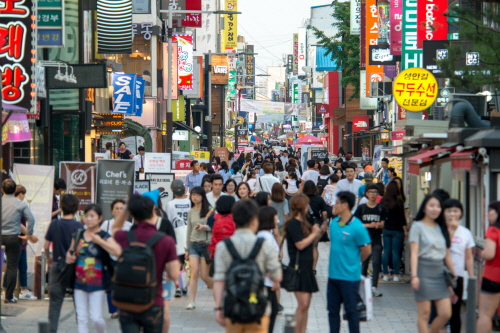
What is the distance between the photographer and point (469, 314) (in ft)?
22.8

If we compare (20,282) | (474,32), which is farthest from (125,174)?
(474,32)

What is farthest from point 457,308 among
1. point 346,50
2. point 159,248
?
point 346,50

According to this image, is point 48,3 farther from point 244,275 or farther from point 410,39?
point 410,39

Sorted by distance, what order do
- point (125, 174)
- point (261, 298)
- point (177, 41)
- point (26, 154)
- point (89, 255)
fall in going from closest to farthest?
1. point (261, 298)
2. point (89, 255)
3. point (125, 174)
4. point (26, 154)
5. point (177, 41)

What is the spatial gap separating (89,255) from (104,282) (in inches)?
11.5

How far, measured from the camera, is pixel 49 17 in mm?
16094

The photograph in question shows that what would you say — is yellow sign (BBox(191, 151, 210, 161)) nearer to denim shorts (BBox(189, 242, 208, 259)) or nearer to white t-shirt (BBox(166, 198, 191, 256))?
white t-shirt (BBox(166, 198, 191, 256))

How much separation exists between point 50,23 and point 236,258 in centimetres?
1107

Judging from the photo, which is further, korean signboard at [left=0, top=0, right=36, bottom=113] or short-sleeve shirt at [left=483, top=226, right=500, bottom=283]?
korean signboard at [left=0, top=0, right=36, bottom=113]

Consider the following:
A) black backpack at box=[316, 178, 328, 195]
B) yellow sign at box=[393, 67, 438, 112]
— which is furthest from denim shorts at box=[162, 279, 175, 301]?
yellow sign at box=[393, 67, 438, 112]

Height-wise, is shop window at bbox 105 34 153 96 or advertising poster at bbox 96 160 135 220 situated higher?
shop window at bbox 105 34 153 96

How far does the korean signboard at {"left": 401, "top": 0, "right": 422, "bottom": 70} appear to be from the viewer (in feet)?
83.3

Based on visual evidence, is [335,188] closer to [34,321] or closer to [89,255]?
[34,321]

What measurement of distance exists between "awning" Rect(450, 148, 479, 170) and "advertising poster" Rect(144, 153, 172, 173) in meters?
10.6
